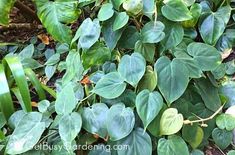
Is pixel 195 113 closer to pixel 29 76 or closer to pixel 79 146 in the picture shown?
pixel 79 146

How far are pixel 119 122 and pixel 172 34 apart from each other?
379 mm

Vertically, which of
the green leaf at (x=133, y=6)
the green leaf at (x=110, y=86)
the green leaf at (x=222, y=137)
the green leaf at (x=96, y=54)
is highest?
the green leaf at (x=133, y=6)

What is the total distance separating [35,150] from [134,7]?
615mm

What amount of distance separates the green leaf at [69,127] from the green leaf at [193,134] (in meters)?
0.37

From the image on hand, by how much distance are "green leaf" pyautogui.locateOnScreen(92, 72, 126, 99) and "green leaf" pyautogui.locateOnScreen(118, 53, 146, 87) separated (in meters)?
0.03

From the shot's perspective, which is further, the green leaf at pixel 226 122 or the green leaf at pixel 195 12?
the green leaf at pixel 195 12

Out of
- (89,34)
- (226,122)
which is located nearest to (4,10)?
(89,34)

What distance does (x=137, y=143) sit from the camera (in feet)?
3.97

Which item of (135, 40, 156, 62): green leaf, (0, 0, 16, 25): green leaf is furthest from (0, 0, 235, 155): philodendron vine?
(0, 0, 16, 25): green leaf

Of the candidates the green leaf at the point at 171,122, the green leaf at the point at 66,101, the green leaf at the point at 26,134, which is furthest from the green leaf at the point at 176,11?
the green leaf at the point at 26,134

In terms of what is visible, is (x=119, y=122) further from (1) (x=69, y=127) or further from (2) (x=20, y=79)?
(2) (x=20, y=79)

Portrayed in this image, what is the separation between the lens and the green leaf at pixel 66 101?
1228mm

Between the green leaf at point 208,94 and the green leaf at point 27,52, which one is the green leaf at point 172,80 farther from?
the green leaf at point 27,52

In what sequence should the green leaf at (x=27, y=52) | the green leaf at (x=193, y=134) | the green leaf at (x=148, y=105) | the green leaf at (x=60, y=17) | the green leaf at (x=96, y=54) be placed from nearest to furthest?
the green leaf at (x=148, y=105) < the green leaf at (x=193, y=134) < the green leaf at (x=96, y=54) < the green leaf at (x=60, y=17) < the green leaf at (x=27, y=52)
